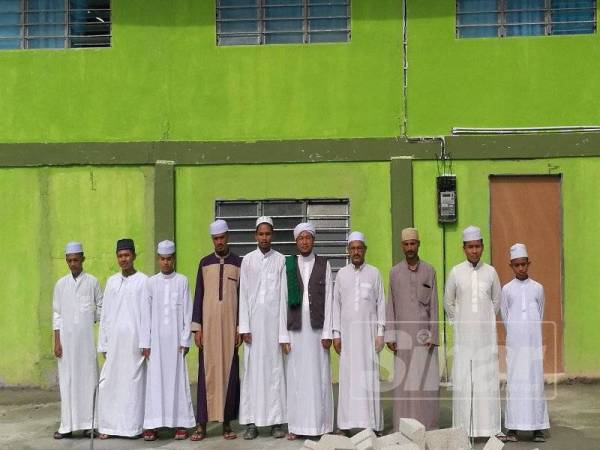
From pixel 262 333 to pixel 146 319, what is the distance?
962 mm

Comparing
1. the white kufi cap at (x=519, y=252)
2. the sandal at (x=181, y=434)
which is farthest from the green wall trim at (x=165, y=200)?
the white kufi cap at (x=519, y=252)

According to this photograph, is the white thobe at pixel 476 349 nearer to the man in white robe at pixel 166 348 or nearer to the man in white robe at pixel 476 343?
the man in white robe at pixel 476 343

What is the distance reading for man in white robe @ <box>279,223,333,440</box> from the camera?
880 centimetres

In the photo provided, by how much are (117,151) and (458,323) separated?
4.44 meters

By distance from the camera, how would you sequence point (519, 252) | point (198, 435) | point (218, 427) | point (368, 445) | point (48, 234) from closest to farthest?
point (368, 445), point (519, 252), point (198, 435), point (218, 427), point (48, 234)

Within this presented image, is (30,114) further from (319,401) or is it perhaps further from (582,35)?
(582,35)

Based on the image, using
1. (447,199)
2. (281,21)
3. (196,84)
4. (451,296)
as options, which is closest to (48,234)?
(196,84)

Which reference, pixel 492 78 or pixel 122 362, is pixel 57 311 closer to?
pixel 122 362

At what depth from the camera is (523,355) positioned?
28.6 feet

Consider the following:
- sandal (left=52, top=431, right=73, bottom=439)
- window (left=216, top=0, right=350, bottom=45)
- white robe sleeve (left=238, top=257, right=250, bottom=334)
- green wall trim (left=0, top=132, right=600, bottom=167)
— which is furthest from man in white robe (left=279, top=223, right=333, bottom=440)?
window (left=216, top=0, right=350, bottom=45)

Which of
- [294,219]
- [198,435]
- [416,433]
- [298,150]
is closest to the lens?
[416,433]

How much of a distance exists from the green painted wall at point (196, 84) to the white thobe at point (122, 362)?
2.90 meters

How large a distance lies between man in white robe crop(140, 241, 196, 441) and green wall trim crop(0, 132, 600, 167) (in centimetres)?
257

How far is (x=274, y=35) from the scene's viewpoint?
37.8ft
